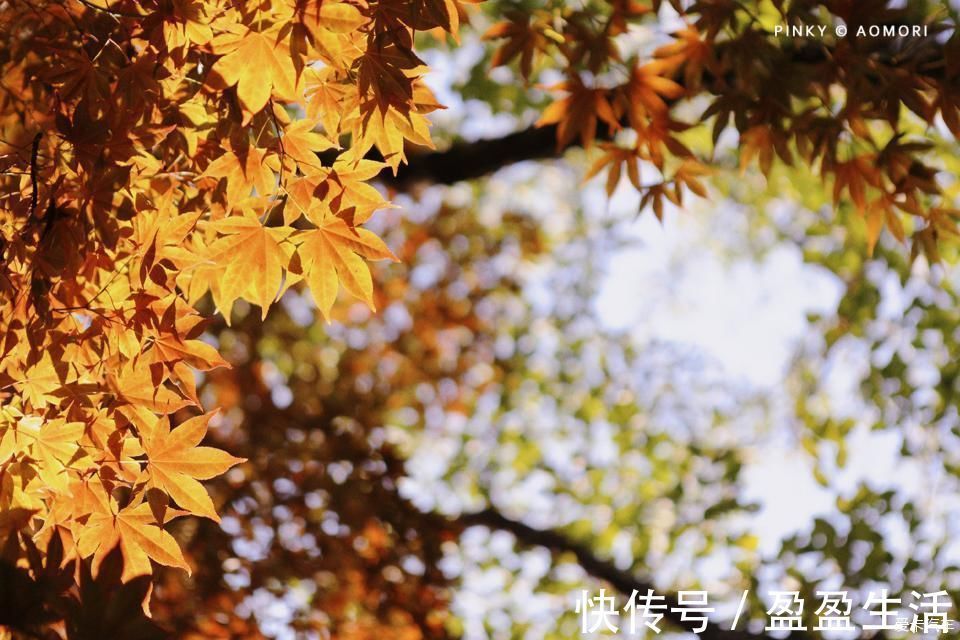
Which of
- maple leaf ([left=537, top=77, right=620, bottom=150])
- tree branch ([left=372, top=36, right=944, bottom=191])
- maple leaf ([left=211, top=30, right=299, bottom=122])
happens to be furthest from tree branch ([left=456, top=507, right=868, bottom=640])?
maple leaf ([left=211, top=30, right=299, bottom=122])

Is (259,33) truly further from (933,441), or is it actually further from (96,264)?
(933,441)

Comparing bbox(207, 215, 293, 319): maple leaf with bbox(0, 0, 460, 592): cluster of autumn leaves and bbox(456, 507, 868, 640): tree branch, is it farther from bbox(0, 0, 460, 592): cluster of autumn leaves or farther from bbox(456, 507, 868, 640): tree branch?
bbox(456, 507, 868, 640): tree branch

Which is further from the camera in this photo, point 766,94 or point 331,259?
point 766,94

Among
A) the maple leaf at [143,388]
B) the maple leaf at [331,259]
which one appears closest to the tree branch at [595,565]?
the maple leaf at [331,259]

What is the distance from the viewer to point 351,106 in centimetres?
131

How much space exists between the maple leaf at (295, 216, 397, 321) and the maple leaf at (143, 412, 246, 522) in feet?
0.90

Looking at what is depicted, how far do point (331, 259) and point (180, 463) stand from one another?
0.38 meters

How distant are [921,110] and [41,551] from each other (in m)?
1.77

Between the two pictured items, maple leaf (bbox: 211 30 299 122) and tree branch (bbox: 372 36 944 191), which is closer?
maple leaf (bbox: 211 30 299 122)

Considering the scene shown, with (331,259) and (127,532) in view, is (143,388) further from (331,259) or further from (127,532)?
(331,259)

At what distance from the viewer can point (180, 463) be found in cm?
123

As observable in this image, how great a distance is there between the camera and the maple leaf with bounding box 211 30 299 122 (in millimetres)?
1179

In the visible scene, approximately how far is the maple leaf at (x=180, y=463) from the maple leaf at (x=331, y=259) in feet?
0.90

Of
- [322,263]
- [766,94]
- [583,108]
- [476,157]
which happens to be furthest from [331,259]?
[476,157]
